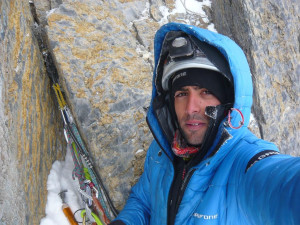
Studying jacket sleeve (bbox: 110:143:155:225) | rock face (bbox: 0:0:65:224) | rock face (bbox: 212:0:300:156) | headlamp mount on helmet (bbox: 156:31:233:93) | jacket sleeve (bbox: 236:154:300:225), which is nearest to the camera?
jacket sleeve (bbox: 236:154:300:225)

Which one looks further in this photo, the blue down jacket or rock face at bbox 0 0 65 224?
rock face at bbox 0 0 65 224

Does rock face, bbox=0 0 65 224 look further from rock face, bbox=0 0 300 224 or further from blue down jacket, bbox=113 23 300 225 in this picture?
blue down jacket, bbox=113 23 300 225

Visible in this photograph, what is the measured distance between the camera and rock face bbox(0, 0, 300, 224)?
226 cm

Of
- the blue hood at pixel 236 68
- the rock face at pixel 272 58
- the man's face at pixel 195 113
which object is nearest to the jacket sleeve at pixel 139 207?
the man's face at pixel 195 113

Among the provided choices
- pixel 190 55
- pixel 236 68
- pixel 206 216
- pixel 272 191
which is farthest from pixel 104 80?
pixel 272 191

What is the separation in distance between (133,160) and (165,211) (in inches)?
56.8

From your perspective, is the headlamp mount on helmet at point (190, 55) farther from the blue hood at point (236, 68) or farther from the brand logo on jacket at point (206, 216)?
the brand logo on jacket at point (206, 216)

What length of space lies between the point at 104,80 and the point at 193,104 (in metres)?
1.83

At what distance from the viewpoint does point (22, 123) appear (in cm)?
237

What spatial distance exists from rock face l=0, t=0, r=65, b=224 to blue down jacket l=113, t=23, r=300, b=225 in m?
1.22

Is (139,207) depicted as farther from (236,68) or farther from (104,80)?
(104,80)

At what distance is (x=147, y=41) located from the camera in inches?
177

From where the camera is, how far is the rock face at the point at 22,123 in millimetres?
1927

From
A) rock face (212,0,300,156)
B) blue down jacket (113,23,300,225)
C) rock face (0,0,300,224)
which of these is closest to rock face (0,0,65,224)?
rock face (0,0,300,224)
